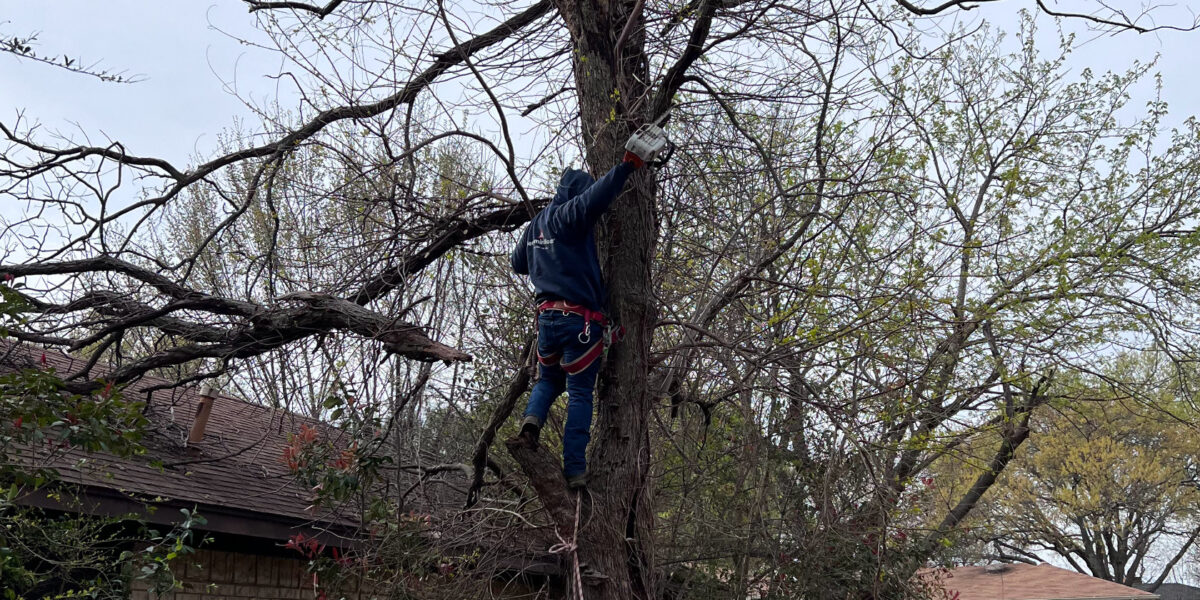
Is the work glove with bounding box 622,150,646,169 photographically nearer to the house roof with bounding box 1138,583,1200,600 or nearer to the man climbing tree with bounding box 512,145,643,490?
the man climbing tree with bounding box 512,145,643,490

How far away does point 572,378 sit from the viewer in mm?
5156

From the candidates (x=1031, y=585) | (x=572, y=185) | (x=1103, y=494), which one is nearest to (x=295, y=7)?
(x=572, y=185)

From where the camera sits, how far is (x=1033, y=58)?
13.6 m

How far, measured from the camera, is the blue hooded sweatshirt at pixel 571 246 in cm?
504

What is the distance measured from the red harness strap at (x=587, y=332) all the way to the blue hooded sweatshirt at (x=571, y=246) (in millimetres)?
34

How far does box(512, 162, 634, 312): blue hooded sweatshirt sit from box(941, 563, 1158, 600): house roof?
40.9 ft

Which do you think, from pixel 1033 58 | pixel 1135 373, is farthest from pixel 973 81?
pixel 1135 373

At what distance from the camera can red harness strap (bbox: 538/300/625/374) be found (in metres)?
5.09

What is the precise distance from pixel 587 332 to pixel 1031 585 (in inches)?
574

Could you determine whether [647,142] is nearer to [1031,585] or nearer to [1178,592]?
[1031,585]

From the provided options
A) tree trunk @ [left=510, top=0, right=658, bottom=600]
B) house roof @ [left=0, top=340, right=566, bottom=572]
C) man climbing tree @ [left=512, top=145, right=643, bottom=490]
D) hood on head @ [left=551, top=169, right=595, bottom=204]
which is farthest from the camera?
house roof @ [left=0, top=340, right=566, bottom=572]

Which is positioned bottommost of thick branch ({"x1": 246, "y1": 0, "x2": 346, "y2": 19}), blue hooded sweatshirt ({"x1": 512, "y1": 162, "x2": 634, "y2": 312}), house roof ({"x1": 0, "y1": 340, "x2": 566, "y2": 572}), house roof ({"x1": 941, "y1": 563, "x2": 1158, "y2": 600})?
house roof ({"x1": 941, "y1": 563, "x2": 1158, "y2": 600})

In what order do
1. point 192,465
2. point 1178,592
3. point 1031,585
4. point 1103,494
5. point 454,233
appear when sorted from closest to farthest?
point 454,233 < point 192,465 < point 1031,585 < point 1103,494 < point 1178,592

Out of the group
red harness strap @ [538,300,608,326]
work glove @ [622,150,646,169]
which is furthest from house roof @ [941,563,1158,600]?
work glove @ [622,150,646,169]
